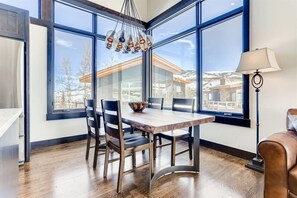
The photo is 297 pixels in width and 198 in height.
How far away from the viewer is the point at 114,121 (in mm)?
1917

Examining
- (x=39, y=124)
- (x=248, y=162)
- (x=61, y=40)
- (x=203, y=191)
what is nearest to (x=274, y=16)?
(x=248, y=162)

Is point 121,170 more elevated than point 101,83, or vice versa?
point 101,83

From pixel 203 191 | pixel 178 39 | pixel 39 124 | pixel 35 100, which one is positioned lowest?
pixel 203 191

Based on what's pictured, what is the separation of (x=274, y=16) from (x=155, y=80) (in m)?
2.91

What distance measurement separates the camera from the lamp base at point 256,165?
7.45ft

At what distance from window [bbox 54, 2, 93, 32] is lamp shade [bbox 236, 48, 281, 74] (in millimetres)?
3294

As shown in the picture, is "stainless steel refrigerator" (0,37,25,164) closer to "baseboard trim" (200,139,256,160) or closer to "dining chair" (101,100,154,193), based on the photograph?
"dining chair" (101,100,154,193)

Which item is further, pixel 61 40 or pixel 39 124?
pixel 61 40

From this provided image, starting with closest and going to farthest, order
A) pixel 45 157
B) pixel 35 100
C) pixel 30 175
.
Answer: pixel 30 175, pixel 45 157, pixel 35 100

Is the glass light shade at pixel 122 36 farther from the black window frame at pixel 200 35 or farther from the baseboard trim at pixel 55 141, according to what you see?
the baseboard trim at pixel 55 141

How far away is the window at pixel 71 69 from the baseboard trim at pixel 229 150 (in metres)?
2.70

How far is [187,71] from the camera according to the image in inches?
151

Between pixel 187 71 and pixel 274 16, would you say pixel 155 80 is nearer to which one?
pixel 187 71

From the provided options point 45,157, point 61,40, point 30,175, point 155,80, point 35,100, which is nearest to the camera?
point 30,175
